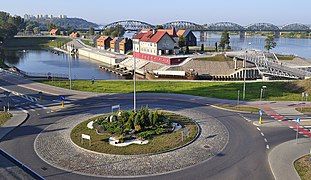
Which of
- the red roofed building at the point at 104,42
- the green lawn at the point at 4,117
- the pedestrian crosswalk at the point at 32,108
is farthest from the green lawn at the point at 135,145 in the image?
the red roofed building at the point at 104,42

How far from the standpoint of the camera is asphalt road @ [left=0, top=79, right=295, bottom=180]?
776 inches

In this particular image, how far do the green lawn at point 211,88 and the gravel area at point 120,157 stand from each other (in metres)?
14.2

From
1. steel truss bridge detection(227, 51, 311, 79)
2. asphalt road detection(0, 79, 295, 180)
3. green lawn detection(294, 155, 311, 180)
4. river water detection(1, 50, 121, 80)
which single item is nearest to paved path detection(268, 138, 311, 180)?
green lawn detection(294, 155, 311, 180)

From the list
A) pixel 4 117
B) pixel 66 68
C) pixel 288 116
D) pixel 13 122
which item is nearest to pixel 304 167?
pixel 288 116

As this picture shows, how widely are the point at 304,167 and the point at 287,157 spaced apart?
179 cm

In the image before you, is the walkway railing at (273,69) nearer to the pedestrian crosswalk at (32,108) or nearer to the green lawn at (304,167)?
the pedestrian crosswalk at (32,108)

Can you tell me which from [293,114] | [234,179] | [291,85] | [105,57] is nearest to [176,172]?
[234,179]

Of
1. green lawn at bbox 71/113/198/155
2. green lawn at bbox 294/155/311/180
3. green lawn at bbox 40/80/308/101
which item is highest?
green lawn at bbox 40/80/308/101

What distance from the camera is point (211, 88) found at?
1772 inches

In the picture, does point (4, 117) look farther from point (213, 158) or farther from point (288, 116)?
point (288, 116)

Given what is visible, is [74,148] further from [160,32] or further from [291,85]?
[160,32]

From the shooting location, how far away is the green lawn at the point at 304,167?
760 inches

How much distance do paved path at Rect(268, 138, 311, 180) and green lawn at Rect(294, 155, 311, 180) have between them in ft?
0.87

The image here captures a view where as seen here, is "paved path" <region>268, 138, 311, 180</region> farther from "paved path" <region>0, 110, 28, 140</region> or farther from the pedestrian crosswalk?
Result: the pedestrian crosswalk
